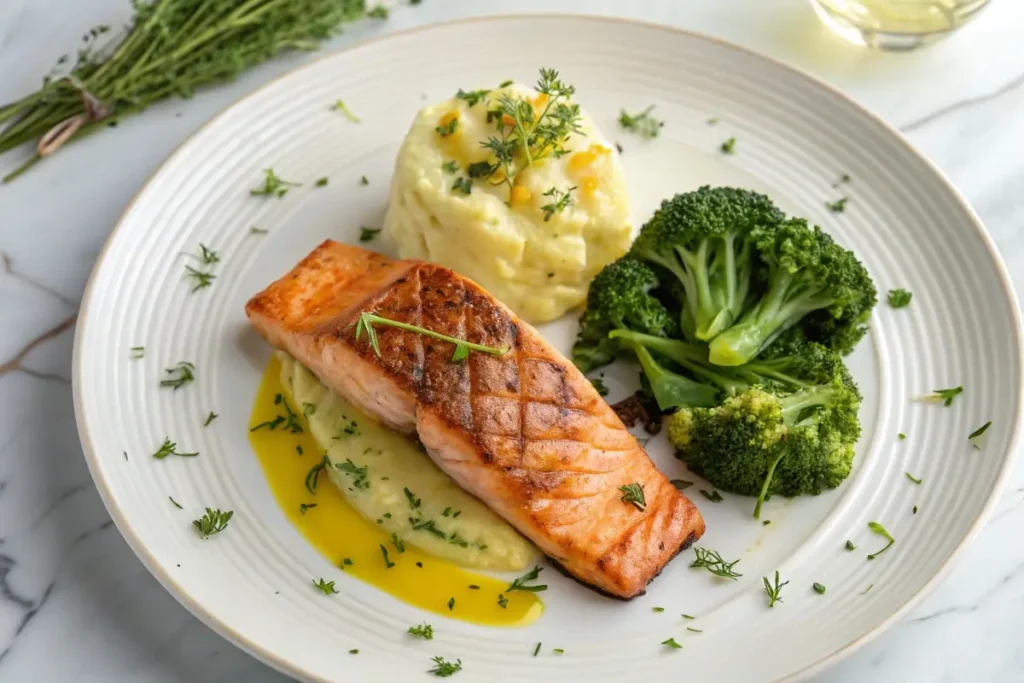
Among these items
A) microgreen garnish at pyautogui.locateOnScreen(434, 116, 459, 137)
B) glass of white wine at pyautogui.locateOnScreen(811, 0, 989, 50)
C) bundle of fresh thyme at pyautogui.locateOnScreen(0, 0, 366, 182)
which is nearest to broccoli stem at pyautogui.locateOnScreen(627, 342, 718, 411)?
microgreen garnish at pyautogui.locateOnScreen(434, 116, 459, 137)

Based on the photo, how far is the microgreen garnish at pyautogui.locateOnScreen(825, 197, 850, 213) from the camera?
5.46m

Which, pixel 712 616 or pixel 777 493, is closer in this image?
pixel 712 616

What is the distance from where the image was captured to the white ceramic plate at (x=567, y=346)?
4.09 m

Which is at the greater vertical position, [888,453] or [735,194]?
[735,194]

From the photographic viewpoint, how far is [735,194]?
5129 mm

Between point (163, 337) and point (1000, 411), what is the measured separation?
3833 millimetres

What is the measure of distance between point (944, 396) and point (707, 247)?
1.26m

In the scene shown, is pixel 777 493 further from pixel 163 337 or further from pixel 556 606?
pixel 163 337

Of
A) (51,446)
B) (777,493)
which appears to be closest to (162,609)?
(51,446)

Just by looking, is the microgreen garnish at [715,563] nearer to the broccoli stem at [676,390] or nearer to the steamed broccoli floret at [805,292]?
the broccoli stem at [676,390]

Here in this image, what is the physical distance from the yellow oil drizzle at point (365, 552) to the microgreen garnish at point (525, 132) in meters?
1.55

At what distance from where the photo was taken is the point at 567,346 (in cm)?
518

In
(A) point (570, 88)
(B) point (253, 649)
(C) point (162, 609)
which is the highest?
(A) point (570, 88)

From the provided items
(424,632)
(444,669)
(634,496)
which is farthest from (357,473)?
(634,496)
